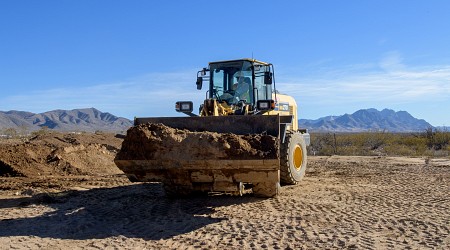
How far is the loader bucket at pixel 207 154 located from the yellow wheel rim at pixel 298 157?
1960 millimetres

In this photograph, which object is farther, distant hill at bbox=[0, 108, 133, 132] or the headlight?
distant hill at bbox=[0, 108, 133, 132]

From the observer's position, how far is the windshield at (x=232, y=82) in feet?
38.1

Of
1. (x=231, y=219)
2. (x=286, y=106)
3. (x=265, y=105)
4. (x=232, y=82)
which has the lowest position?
(x=231, y=219)

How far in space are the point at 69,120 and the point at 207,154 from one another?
469ft

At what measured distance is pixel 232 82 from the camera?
38.9 feet

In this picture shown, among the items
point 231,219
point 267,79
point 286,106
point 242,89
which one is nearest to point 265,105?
point 267,79

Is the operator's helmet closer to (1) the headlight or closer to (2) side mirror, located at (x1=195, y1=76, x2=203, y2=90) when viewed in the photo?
(2) side mirror, located at (x1=195, y1=76, x2=203, y2=90)

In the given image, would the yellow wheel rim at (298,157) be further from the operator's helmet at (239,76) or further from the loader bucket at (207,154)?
the operator's helmet at (239,76)

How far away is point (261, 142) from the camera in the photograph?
322 inches

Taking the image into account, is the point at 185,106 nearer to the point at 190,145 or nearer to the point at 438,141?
the point at 190,145

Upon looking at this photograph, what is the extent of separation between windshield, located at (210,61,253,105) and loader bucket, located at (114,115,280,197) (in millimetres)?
2491

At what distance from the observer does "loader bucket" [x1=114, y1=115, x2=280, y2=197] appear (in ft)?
26.6

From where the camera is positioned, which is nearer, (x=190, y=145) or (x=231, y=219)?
(x=231, y=219)

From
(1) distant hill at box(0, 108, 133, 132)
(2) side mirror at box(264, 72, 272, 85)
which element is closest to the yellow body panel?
(2) side mirror at box(264, 72, 272, 85)
